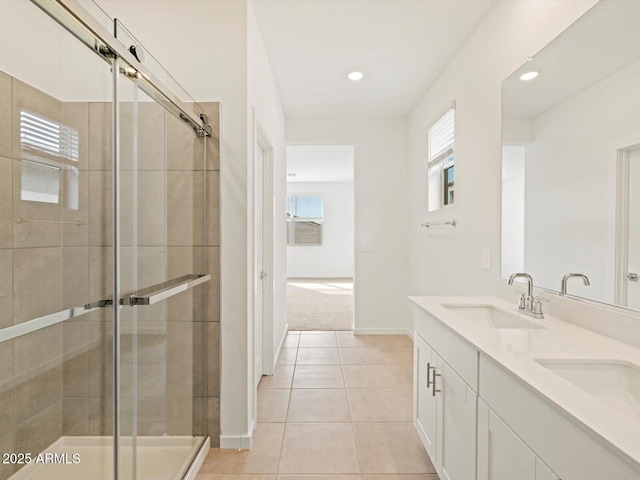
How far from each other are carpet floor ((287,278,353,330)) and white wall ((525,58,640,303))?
10.6ft

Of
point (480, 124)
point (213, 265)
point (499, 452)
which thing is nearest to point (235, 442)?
point (213, 265)

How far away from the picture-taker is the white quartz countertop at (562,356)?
67 centimetres

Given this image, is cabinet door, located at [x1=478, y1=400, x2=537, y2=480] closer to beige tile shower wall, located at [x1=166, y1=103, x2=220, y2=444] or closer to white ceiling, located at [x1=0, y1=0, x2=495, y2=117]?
beige tile shower wall, located at [x1=166, y1=103, x2=220, y2=444]

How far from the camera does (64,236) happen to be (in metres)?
1.32

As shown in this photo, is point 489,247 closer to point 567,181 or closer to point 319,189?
point 567,181

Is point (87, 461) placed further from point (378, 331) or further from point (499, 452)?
point (378, 331)

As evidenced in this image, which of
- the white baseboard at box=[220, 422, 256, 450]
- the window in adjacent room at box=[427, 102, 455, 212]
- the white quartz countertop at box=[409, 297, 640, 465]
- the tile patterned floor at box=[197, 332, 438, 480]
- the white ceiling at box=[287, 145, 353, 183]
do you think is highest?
the white ceiling at box=[287, 145, 353, 183]

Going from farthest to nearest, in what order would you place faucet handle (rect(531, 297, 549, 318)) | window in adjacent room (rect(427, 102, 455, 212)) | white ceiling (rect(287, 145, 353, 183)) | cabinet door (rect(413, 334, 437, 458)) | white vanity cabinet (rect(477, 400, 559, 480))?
white ceiling (rect(287, 145, 353, 183)), window in adjacent room (rect(427, 102, 455, 212)), cabinet door (rect(413, 334, 437, 458)), faucet handle (rect(531, 297, 549, 318)), white vanity cabinet (rect(477, 400, 559, 480))

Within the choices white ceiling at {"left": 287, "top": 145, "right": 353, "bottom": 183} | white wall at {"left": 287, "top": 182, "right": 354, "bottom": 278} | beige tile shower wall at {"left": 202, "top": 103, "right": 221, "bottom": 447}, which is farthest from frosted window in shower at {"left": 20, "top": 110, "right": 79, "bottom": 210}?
white wall at {"left": 287, "top": 182, "right": 354, "bottom": 278}

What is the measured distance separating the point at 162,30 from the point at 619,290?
2526mm

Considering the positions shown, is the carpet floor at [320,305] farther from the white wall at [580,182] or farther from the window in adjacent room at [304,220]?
the white wall at [580,182]

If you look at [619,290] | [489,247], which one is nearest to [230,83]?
[489,247]

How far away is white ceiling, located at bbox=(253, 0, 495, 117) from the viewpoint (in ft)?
7.29

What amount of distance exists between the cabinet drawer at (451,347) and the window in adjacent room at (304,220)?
7.73m
